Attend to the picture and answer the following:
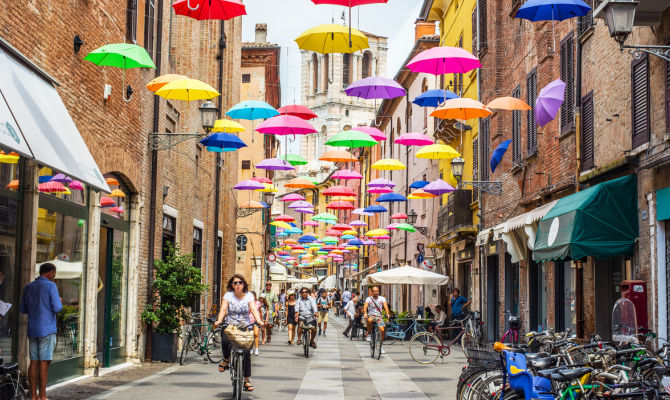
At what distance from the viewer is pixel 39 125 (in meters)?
9.65

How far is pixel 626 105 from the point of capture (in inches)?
537

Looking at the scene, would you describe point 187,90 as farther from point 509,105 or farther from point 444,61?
point 509,105

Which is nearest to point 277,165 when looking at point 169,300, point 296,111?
point 296,111

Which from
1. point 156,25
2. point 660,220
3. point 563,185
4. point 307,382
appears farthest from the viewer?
point 156,25

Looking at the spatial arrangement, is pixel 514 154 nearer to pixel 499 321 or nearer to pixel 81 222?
pixel 499 321

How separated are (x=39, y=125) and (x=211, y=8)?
4411mm

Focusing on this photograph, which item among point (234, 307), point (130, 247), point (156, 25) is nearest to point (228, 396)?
point (234, 307)

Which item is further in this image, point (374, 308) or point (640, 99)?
point (374, 308)

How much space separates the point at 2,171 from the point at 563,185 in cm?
1083

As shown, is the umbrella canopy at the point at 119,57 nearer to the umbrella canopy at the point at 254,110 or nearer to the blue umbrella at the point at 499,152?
the umbrella canopy at the point at 254,110

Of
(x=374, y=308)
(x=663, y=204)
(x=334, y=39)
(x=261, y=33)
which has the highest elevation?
(x=261, y=33)

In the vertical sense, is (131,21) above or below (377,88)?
above

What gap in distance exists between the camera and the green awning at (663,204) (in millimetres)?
11781

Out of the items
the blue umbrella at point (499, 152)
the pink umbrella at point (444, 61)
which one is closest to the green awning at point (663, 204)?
the pink umbrella at point (444, 61)
